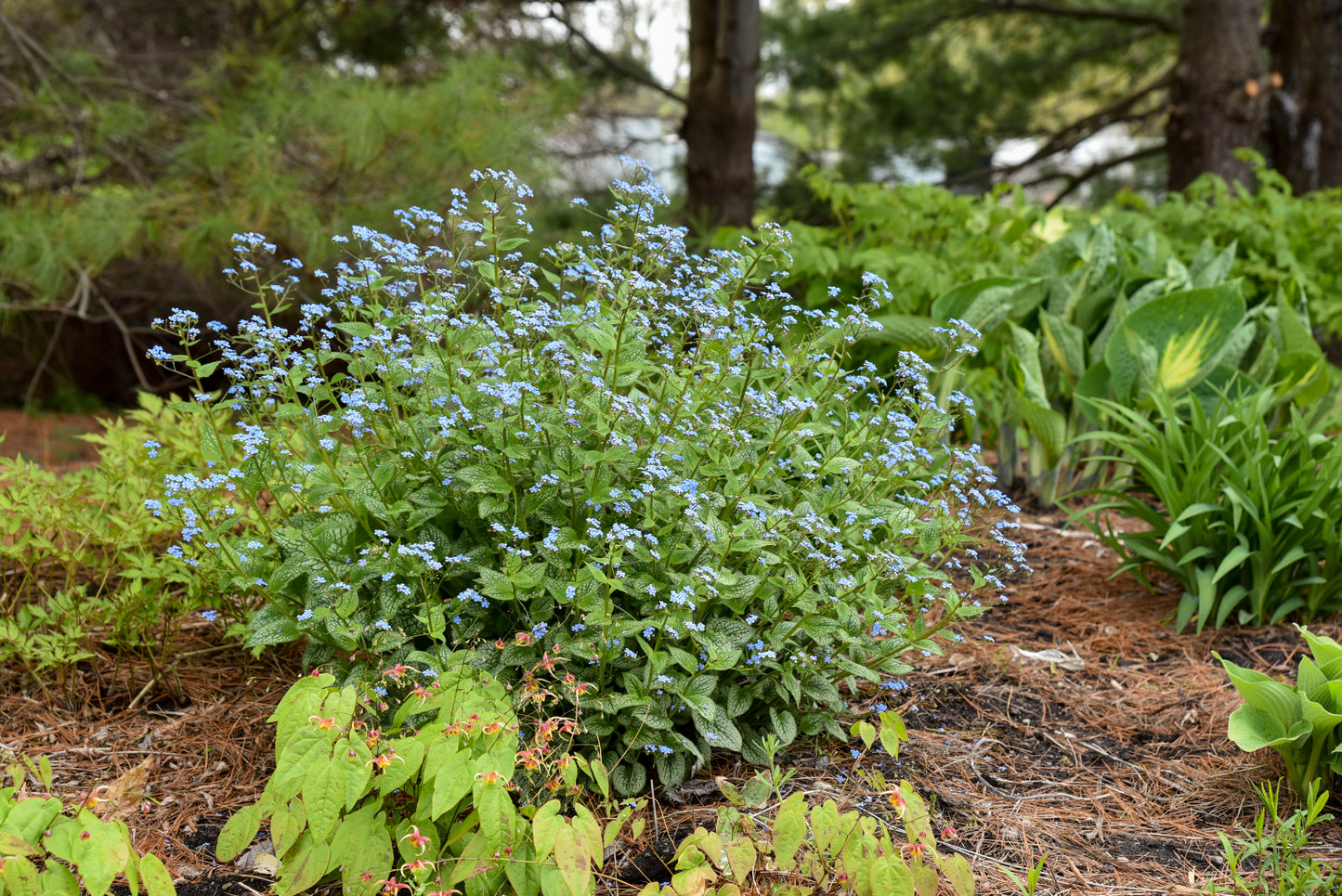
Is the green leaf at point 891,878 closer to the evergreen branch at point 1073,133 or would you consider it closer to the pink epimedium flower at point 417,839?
the pink epimedium flower at point 417,839

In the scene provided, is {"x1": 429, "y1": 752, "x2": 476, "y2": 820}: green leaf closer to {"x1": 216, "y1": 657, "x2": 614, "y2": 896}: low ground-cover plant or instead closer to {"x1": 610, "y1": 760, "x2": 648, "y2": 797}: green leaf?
{"x1": 216, "y1": 657, "x2": 614, "y2": 896}: low ground-cover plant

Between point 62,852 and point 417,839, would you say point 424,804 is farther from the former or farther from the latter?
point 62,852

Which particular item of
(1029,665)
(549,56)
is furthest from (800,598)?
(549,56)

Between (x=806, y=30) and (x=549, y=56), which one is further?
(x=806, y=30)

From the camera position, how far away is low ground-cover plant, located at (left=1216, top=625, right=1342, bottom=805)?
5.91ft

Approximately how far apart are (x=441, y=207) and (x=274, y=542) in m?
2.78

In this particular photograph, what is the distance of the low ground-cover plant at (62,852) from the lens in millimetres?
1283

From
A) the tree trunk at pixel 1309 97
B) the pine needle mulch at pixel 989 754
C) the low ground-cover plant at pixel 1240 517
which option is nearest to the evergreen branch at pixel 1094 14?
the tree trunk at pixel 1309 97

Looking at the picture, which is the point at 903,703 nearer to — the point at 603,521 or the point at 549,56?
the point at 603,521

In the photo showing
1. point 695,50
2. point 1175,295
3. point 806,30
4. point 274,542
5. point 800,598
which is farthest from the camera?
point 806,30

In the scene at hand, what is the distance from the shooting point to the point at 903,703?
223cm

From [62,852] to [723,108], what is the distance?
4.81m

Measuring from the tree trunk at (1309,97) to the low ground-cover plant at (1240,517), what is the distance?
15.5 ft

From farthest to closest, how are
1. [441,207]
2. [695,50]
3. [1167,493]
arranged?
[695,50], [441,207], [1167,493]
